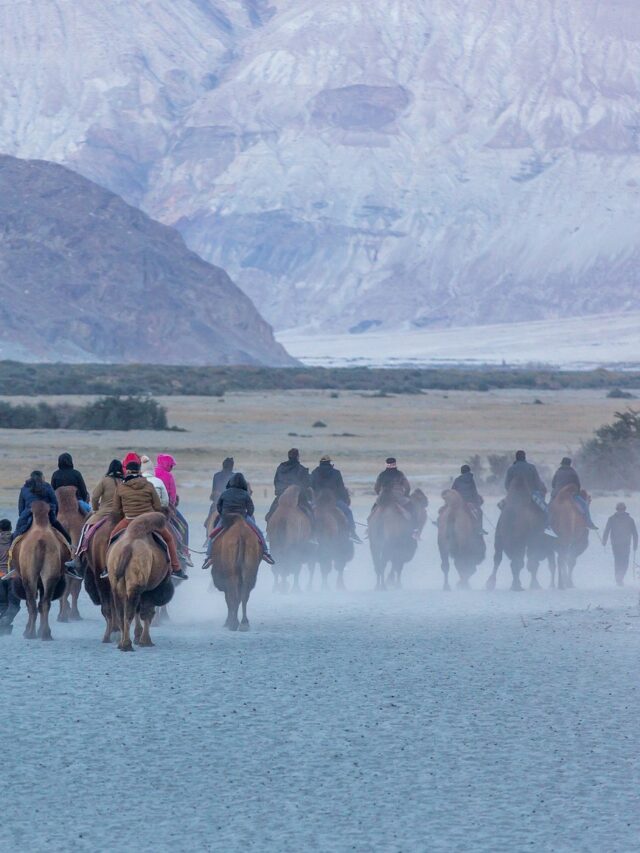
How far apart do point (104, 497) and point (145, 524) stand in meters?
1.03

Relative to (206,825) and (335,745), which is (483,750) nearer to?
(335,745)

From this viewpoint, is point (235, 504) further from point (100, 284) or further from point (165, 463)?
point (100, 284)

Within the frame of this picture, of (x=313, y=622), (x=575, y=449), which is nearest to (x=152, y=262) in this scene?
(x=575, y=449)

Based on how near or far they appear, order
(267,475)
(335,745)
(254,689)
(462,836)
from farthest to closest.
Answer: (267,475) → (254,689) → (335,745) → (462,836)

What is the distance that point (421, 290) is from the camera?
18975 centimetres

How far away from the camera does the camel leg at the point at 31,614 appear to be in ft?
46.9

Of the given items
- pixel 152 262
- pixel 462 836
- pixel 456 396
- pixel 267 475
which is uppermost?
pixel 152 262

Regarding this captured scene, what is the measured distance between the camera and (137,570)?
527 inches

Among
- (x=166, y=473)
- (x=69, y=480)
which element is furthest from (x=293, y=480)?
(x=69, y=480)

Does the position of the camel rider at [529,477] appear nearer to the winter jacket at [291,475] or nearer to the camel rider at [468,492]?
the camel rider at [468,492]

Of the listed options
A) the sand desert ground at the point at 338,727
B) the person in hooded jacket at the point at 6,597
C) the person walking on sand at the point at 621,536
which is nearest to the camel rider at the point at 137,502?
the sand desert ground at the point at 338,727

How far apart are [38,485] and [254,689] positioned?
3.10 m

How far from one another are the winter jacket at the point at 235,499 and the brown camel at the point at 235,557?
0.05m

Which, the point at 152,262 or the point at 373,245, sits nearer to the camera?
the point at 152,262
